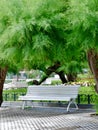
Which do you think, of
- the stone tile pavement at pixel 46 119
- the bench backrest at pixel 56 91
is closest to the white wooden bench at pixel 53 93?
the bench backrest at pixel 56 91

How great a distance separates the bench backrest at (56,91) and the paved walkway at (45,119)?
1.92 feet

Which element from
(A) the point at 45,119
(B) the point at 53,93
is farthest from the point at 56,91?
(A) the point at 45,119

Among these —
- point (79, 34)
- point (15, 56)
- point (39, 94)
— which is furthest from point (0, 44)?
point (39, 94)

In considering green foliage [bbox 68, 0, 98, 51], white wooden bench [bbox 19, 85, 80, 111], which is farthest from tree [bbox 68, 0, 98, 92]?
white wooden bench [bbox 19, 85, 80, 111]

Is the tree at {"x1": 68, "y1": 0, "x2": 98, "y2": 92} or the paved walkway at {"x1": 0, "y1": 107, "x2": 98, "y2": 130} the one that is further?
the paved walkway at {"x1": 0, "y1": 107, "x2": 98, "y2": 130}

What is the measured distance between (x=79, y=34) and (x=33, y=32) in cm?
133

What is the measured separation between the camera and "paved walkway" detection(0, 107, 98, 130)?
1000 centimetres

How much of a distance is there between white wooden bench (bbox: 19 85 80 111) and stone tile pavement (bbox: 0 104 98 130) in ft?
1.52

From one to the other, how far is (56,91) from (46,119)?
254 centimetres

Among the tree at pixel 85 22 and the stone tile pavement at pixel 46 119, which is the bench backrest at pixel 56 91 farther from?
the tree at pixel 85 22

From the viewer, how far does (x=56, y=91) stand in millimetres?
13938

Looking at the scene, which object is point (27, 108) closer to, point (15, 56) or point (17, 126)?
point (17, 126)

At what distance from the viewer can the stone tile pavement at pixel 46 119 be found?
394 inches

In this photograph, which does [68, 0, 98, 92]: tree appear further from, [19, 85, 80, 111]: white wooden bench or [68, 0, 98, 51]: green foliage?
[19, 85, 80, 111]: white wooden bench
